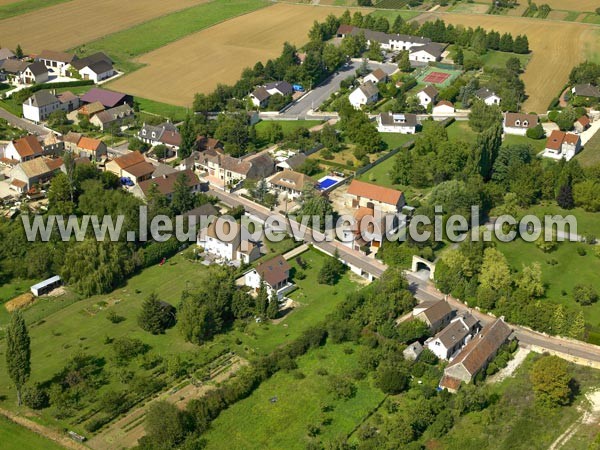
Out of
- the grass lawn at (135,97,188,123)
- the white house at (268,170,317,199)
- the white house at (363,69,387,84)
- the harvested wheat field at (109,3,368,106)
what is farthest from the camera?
the white house at (363,69,387,84)

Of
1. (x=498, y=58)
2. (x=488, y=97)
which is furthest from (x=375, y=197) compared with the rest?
(x=498, y=58)

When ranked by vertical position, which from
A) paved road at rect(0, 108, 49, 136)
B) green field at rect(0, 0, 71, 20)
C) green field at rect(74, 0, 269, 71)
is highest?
green field at rect(0, 0, 71, 20)

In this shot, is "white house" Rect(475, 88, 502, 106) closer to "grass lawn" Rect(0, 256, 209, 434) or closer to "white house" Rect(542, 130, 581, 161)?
"white house" Rect(542, 130, 581, 161)

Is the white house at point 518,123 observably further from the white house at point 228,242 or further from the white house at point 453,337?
the white house at point 453,337

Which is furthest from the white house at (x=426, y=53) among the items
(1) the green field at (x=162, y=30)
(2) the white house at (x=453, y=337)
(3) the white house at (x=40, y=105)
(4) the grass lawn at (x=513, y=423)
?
(4) the grass lawn at (x=513, y=423)

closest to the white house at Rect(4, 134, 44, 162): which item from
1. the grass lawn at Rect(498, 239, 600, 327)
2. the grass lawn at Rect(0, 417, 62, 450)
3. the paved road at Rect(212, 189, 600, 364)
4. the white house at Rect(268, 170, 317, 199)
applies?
the paved road at Rect(212, 189, 600, 364)

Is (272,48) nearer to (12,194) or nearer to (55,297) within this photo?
(12,194)
